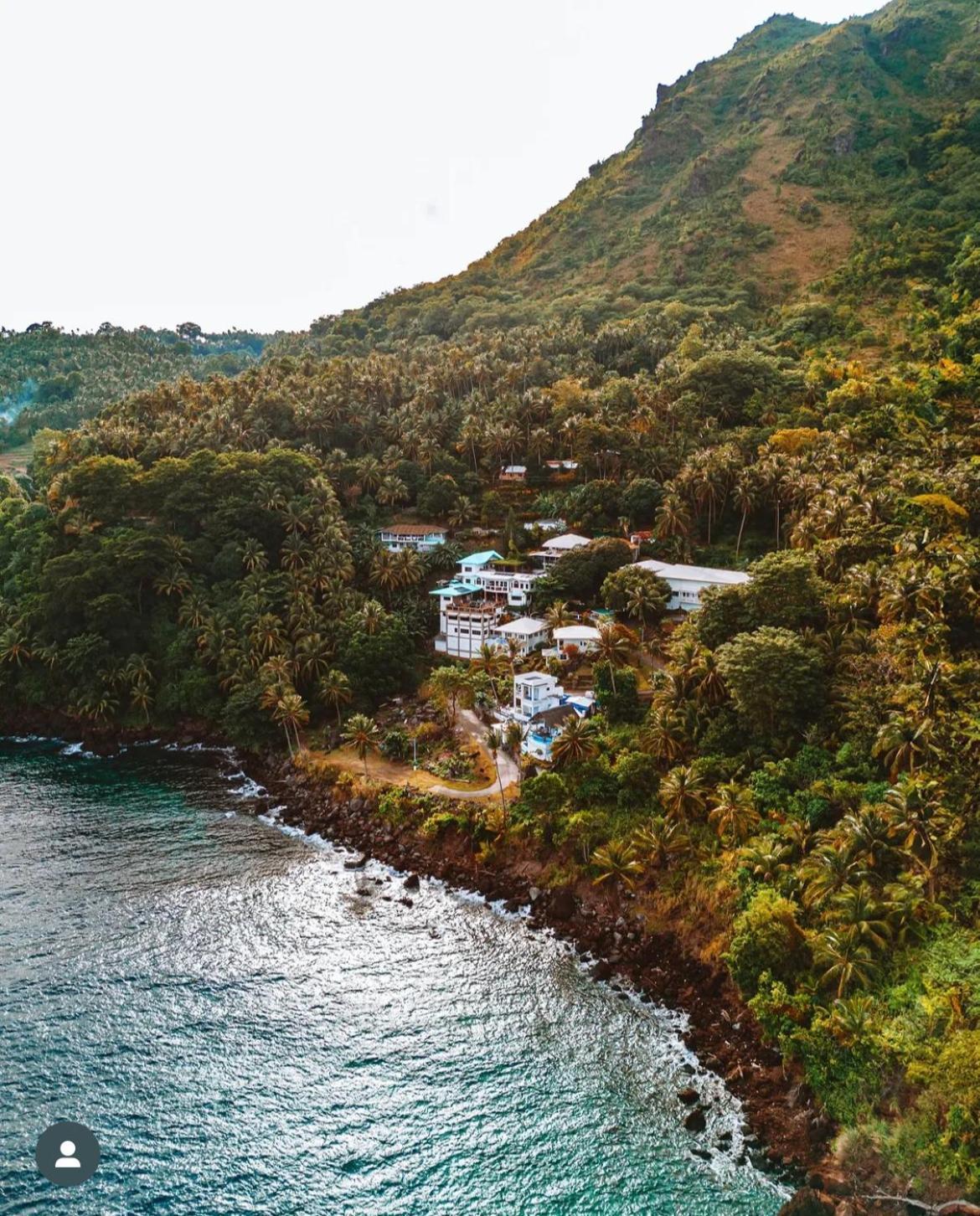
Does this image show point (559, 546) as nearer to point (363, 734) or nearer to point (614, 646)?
point (614, 646)

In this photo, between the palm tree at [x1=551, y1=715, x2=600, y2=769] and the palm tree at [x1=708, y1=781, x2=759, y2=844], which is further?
the palm tree at [x1=551, y1=715, x2=600, y2=769]

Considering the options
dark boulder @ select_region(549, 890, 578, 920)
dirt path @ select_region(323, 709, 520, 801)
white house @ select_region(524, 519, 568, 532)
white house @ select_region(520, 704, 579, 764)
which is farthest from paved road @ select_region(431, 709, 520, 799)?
white house @ select_region(524, 519, 568, 532)

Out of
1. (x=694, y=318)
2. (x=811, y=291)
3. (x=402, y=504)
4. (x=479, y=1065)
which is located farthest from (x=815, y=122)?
(x=479, y=1065)

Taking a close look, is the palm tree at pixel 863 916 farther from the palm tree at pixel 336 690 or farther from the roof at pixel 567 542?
the roof at pixel 567 542

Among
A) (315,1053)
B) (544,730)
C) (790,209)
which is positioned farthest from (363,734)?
(790,209)

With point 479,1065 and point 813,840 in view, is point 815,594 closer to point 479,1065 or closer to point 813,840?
point 813,840

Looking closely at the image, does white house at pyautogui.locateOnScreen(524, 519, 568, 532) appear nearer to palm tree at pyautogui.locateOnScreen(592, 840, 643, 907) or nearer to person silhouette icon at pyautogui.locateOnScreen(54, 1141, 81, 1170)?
palm tree at pyautogui.locateOnScreen(592, 840, 643, 907)

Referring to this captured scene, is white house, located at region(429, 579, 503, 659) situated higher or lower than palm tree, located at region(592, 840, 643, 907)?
higher
